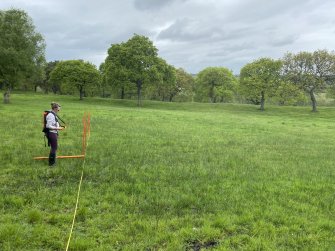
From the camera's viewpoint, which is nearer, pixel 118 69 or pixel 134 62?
pixel 134 62

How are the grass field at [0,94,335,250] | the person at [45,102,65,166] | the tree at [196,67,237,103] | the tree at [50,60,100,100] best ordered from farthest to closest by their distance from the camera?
the tree at [196,67,237,103]
the tree at [50,60,100,100]
the person at [45,102,65,166]
the grass field at [0,94,335,250]

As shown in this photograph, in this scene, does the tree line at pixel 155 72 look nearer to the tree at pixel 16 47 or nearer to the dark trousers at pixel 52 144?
the tree at pixel 16 47

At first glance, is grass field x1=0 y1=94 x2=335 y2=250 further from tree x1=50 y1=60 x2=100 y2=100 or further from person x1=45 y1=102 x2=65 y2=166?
tree x1=50 y1=60 x2=100 y2=100

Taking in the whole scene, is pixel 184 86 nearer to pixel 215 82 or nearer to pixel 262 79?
pixel 215 82

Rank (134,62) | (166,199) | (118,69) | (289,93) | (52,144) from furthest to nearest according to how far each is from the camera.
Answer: (118,69)
(134,62)
(289,93)
(52,144)
(166,199)

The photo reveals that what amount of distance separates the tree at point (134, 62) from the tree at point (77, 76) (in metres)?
6.38

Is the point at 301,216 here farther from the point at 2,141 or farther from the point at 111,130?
the point at 111,130

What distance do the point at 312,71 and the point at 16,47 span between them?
2003 inches

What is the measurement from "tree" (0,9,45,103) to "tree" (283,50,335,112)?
45.9m

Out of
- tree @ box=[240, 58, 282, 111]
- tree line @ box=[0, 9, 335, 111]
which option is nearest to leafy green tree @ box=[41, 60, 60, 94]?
tree line @ box=[0, 9, 335, 111]

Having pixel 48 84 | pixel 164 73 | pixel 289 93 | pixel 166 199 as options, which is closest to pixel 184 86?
pixel 164 73

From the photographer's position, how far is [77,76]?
242ft

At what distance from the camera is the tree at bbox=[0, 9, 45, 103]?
47.1 m

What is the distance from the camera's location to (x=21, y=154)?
1438 centimetres
